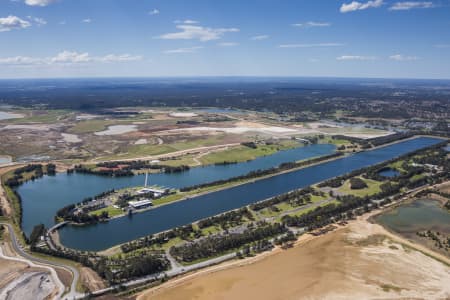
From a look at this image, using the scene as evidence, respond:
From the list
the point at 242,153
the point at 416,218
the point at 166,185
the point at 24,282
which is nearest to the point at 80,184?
the point at 166,185

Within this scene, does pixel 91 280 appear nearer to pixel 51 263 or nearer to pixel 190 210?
pixel 51 263

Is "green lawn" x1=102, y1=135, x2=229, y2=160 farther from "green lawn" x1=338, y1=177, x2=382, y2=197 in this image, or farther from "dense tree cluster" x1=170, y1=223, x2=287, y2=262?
"dense tree cluster" x1=170, y1=223, x2=287, y2=262

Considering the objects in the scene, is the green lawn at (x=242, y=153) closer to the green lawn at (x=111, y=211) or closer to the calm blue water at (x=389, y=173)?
the calm blue water at (x=389, y=173)

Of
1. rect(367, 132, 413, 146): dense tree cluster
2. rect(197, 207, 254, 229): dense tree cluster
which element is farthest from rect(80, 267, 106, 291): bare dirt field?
rect(367, 132, 413, 146): dense tree cluster

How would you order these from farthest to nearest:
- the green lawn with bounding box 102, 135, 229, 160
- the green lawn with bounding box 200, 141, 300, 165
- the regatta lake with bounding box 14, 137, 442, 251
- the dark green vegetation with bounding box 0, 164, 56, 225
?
the green lawn with bounding box 102, 135, 229, 160 → the green lawn with bounding box 200, 141, 300, 165 → the dark green vegetation with bounding box 0, 164, 56, 225 → the regatta lake with bounding box 14, 137, 442, 251

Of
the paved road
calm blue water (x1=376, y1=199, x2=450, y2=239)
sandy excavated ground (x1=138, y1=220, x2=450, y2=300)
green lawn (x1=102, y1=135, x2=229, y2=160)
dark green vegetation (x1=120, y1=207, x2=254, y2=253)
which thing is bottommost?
sandy excavated ground (x1=138, y1=220, x2=450, y2=300)

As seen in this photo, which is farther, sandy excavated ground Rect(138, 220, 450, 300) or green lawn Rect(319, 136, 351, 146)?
green lawn Rect(319, 136, 351, 146)

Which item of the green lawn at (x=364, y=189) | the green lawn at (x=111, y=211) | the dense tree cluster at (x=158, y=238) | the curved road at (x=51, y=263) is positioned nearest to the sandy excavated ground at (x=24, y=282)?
the curved road at (x=51, y=263)

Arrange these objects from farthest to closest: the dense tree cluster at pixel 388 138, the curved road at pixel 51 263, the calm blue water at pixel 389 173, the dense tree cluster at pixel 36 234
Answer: the dense tree cluster at pixel 388 138
the calm blue water at pixel 389 173
the dense tree cluster at pixel 36 234
the curved road at pixel 51 263
